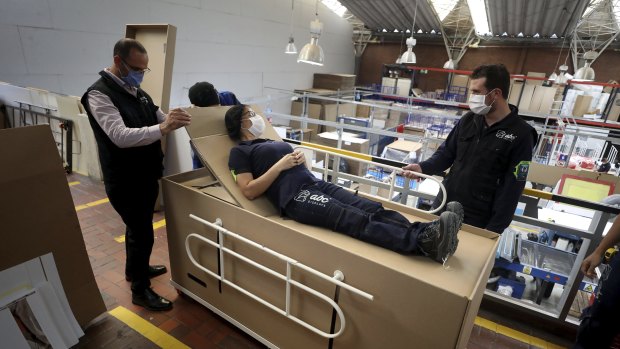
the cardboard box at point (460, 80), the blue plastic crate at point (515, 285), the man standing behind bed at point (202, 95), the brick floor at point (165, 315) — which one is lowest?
the brick floor at point (165, 315)

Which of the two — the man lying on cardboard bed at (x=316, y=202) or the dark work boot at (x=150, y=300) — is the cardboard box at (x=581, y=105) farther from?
the dark work boot at (x=150, y=300)

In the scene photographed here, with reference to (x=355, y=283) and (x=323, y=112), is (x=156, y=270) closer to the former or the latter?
(x=355, y=283)

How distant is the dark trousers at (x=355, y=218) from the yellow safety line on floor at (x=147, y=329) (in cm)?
115

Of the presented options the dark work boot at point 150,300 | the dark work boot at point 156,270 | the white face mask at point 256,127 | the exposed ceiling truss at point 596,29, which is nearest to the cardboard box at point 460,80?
the exposed ceiling truss at point 596,29

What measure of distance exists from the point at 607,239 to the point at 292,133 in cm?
474

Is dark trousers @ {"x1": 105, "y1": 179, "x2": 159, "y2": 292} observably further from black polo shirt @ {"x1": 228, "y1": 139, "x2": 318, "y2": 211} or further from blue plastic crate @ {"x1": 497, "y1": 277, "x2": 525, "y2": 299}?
blue plastic crate @ {"x1": 497, "y1": 277, "x2": 525, "y2": 299}

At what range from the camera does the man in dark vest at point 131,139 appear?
6.17 feet

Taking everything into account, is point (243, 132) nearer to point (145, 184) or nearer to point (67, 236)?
point (145, 184)

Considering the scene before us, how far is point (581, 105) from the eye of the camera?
30.0 feet

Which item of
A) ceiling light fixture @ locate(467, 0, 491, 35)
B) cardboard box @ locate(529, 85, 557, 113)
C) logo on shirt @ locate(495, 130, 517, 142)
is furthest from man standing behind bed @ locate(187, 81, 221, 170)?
cardboard box @ locate(529, 85, 557, 113)

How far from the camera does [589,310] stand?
1717mm

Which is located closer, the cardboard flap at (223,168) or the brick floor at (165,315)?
the cardboard flap at (223,168)

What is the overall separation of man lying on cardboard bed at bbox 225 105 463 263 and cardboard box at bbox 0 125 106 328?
99 centimetres

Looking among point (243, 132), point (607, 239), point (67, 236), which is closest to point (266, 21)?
point (243, 132)
